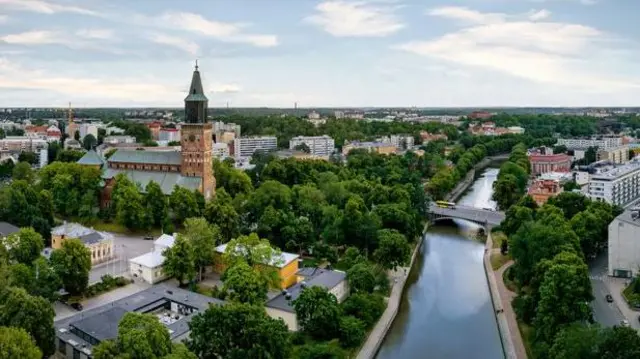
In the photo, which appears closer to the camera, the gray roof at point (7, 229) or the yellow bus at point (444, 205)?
the gray roof at point (7, 229)

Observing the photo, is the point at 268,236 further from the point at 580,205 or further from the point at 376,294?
the point at 580,205

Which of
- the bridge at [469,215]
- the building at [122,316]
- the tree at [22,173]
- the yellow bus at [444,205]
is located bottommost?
the building at [122,316]

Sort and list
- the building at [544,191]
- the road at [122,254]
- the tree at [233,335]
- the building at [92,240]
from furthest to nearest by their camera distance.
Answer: the building at [544,191]
the building at [92,240]
the road at [122,254]
the tree at [233,335]

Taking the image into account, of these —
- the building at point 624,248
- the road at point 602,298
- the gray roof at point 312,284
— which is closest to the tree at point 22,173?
the gray roof at point 312,284

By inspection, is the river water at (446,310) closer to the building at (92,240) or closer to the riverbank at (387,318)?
the riverbank at (387,318)

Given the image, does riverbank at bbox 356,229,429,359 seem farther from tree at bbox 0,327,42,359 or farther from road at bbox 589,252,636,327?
tree at bbox 0,327,42,359

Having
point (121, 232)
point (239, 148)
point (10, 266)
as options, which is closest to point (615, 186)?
point (121, 232)

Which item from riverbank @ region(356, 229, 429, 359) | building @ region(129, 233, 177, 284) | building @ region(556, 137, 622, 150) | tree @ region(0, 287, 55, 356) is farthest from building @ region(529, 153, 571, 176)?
tree @ region(0, 287, 55, 356)
